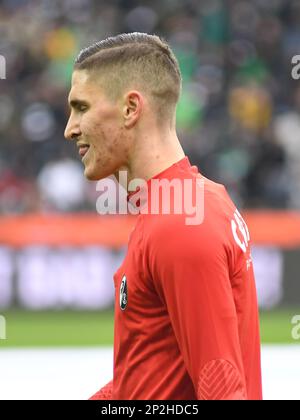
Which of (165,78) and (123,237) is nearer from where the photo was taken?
(165,78)

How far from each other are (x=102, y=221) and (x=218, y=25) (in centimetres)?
537

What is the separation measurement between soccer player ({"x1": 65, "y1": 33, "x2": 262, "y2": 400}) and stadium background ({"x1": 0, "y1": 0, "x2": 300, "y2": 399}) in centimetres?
504

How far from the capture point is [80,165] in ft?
43.1

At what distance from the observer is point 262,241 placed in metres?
12.0

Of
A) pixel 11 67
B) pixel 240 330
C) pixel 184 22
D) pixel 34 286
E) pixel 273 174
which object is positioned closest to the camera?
pixel 240 330

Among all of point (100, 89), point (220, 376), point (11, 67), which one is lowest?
point (220, 376)

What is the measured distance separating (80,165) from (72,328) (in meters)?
2.79

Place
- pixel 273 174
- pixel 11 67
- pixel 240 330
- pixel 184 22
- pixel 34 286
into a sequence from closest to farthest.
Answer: pixel 240 330
pixel 34 286
pixel 273 174
pixel 11 67
pixel 184 22

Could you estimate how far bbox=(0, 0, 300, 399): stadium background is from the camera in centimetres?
1148

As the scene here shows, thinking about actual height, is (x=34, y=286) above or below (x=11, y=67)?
below

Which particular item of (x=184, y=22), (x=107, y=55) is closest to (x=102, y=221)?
(x=184, y=22)

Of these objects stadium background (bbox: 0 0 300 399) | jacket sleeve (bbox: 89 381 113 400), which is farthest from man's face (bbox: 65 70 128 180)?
stadium background (bbox: 0 0 300 399)

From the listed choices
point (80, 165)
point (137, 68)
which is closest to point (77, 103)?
point (137, 68)

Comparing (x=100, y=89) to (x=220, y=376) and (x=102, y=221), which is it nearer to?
(x=220, y=376)
